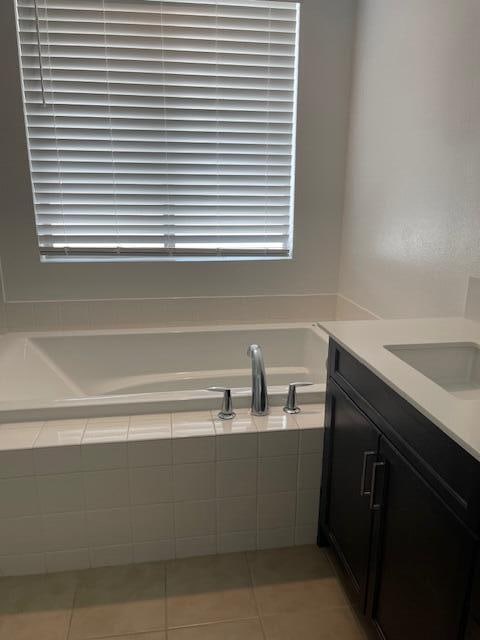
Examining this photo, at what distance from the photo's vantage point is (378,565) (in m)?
1.24


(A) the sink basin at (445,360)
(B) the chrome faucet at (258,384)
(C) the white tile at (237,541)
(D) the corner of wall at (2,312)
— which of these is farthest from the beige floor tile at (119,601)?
(D) the corner of wall at (2,312)

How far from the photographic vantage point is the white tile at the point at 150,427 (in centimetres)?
159

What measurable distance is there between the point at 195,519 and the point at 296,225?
1.71 meters

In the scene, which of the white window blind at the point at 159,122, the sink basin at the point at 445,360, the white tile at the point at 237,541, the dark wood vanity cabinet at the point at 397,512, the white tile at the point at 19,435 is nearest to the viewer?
the dark wood vanity cabinet at the point at 397,512

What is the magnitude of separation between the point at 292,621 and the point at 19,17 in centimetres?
281

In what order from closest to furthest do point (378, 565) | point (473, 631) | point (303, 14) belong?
point (473, 631) → point (378, 565) → point (303, 14)

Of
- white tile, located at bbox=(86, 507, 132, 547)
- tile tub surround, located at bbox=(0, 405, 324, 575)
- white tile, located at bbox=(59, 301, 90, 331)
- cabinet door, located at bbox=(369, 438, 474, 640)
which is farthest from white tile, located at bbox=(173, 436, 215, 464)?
white tile, located at bbox=(59, 301, 90, 331)

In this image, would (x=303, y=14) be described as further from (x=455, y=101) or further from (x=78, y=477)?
(x=78, y=477)

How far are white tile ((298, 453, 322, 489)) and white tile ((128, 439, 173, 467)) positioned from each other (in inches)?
18.8

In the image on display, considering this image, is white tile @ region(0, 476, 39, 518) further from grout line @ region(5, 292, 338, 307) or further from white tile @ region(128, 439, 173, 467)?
grout line @ region(5, 292, 338, 307)

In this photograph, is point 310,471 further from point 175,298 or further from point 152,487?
point 175,298

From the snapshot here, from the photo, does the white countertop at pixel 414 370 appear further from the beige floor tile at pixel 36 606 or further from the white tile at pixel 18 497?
the beige floor tile at pixel 36 606

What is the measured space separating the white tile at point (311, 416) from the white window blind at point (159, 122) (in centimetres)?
121

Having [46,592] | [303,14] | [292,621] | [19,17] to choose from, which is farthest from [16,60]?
[292,621]
